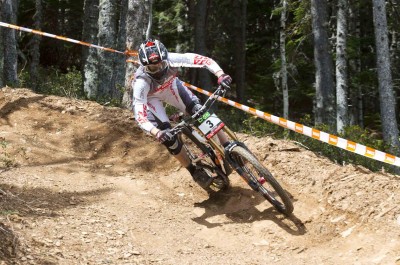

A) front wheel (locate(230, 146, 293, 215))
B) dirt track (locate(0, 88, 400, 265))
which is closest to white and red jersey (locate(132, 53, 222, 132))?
front wheel (locate(230, 146, 293, 215))

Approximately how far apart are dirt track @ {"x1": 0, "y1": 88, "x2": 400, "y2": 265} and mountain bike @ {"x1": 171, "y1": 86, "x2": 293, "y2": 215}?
0.32 m

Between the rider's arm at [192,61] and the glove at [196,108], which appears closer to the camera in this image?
the rider's arm at [192,61]

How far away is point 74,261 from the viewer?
5.32 metres

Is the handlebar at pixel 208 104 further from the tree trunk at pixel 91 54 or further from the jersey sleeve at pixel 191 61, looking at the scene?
the tree trunk at pixel 91 54

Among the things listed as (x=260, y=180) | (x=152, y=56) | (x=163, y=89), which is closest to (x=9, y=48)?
(x=163, y=89)

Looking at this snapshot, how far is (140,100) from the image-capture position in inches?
269

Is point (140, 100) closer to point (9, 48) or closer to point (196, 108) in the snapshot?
point (196, 108)

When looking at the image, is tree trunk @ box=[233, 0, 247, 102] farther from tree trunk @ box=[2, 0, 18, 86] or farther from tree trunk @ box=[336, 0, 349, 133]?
tree trunk @ box=[2, 0, 18, 86]

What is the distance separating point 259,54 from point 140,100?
21581 millimetres

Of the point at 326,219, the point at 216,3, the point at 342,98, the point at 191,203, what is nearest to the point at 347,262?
the point at 326,219

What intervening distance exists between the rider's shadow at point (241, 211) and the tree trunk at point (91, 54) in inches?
335

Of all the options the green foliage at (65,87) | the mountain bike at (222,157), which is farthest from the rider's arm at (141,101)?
the green foliage at (65,87)

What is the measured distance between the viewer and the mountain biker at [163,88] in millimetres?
6715

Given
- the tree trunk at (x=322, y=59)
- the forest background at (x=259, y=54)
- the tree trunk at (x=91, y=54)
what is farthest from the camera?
the tree trunk at (x=91, y=54)
